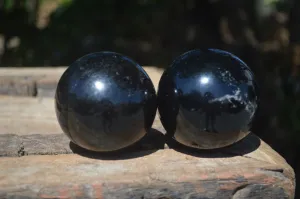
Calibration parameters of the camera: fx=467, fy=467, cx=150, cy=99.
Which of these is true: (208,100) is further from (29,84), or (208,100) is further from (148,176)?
(29,84)

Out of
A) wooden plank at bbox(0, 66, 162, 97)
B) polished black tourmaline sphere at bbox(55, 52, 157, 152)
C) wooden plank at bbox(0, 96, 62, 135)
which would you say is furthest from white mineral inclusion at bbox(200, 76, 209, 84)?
wooden plank at bbox(0, 66, 162, 97)

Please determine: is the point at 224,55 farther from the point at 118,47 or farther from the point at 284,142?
the point at 118,47

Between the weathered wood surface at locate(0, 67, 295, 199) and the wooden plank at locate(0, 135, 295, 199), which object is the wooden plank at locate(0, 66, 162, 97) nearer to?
the weathered wood surface at locate(0, 67, 295, 199)

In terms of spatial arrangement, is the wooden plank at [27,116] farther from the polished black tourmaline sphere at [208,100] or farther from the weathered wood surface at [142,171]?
the polished black tourmaline sphere at [208,100]

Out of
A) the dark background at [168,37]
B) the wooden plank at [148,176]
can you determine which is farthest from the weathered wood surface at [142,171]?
the dark background at [168,37]

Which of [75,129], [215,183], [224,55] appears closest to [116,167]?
[75,129]

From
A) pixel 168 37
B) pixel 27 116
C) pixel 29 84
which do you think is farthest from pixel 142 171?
pixel 168 37
